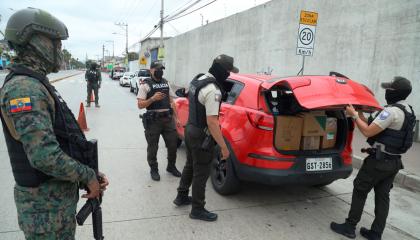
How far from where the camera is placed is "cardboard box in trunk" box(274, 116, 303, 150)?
3799mm

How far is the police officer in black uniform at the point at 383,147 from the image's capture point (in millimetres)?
3207

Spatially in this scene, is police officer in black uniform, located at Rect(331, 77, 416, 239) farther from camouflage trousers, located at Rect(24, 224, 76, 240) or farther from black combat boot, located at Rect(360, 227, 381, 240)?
camouflage trousers, located at Rect(24, 224, 76, 240)

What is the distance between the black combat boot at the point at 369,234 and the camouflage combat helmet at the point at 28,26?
3.47 m

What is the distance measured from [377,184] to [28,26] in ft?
11.3

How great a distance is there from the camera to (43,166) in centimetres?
160

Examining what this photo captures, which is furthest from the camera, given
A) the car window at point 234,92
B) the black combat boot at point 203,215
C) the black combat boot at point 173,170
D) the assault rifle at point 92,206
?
the black combat boot at point 173,170

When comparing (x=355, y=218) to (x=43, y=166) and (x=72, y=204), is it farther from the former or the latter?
(x=43, y=166)

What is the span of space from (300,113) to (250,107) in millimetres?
605

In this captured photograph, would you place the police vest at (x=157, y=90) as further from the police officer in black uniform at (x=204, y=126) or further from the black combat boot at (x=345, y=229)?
the black combat boot at (x=345, y=229)

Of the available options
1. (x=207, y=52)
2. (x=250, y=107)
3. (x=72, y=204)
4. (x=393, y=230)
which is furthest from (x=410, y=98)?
(x=207, y=52)

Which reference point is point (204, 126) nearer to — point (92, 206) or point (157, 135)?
point (157, 135)

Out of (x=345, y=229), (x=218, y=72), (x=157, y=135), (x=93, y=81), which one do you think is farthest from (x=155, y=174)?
(x=93, y=81)

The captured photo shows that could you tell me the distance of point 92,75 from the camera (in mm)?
12938

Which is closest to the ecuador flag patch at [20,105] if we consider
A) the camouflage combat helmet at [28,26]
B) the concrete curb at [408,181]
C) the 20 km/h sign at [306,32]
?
the camouflage combat helmet at [28,26]
